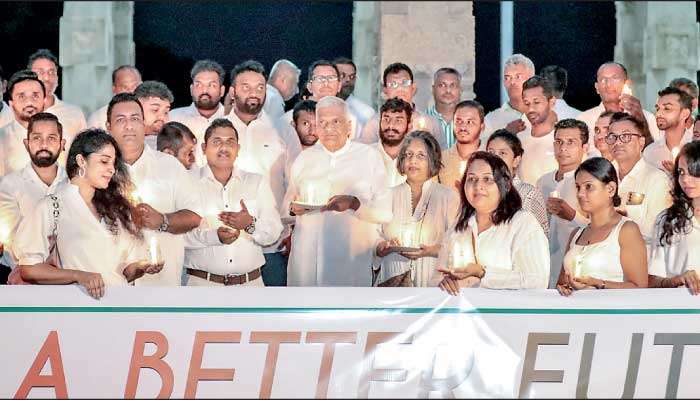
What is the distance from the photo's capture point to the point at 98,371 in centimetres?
731

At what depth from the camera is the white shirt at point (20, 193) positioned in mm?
8555

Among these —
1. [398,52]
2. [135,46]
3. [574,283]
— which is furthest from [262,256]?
[135,46]

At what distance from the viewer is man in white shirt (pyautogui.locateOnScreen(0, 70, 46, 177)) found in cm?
945

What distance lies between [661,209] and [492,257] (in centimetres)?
168

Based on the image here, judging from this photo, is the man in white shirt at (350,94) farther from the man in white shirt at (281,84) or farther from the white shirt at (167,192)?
the white shirt at (167,192)

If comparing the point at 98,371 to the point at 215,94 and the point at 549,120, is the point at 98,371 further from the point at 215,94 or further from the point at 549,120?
the point at 549,120

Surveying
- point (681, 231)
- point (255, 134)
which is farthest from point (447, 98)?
point (681, 231)

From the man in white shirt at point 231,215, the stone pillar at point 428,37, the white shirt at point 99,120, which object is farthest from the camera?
the stone pillar at point 428,37

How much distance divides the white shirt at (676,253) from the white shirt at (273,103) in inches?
134

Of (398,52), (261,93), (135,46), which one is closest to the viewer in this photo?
(261,93)

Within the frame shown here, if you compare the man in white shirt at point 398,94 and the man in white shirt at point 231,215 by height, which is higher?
the man in white shirt at point 398,94

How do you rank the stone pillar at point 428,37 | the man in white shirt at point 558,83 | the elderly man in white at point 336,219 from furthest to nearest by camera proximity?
the stone pillar at point 428,37, the man in white shirt at point 558,83, the elderly man in white at point 336,219

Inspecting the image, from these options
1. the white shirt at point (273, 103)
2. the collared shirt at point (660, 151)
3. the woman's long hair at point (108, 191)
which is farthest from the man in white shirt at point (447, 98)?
the woman's long hair at point (108, 191)

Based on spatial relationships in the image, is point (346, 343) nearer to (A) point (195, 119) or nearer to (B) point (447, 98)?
(A) point (195, 119)
